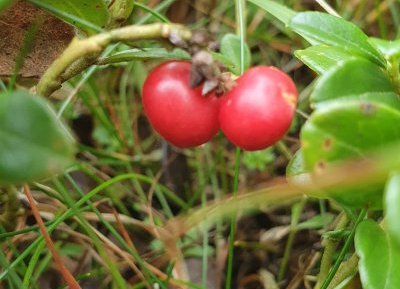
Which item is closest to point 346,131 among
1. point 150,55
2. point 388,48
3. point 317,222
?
point 388,48

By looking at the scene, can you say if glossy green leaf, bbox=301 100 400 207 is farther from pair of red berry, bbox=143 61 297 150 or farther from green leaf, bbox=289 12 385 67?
green leaf, bbox=289 12 385 67

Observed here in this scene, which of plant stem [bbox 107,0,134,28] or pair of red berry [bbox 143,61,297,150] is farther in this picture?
plant stem [bbox 107,0,134,28]

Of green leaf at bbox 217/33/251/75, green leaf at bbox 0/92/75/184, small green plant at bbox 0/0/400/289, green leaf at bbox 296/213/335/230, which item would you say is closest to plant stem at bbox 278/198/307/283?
green leaf at bbox 296/213/335/230

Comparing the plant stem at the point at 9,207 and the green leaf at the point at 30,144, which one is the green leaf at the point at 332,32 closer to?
the green leaf at the point at 30,144

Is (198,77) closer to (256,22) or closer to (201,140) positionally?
(201,140)

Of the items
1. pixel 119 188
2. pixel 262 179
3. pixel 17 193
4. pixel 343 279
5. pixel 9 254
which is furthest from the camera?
pixel 262 179

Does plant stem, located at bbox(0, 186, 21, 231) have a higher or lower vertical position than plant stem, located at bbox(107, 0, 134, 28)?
lower

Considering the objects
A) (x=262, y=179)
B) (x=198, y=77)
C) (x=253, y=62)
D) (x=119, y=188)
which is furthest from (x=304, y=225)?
(x=198, y=77)
